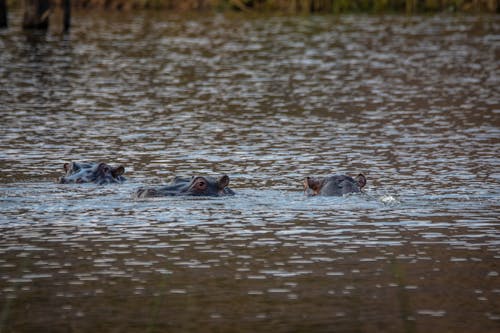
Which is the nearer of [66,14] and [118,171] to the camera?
[118,171]

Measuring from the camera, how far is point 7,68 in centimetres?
2672

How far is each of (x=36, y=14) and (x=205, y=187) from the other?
2579cm

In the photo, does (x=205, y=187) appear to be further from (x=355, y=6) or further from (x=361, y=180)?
(x=355, y=6)

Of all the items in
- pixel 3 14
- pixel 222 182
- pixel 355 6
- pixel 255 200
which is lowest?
pixel 355 6

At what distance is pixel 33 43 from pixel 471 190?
880 inches

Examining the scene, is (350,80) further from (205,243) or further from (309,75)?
(205,243)

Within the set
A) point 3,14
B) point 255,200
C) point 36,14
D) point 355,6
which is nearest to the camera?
point 255,200

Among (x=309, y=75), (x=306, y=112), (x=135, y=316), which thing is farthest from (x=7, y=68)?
(x=135, y=316)

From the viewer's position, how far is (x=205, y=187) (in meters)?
12.0

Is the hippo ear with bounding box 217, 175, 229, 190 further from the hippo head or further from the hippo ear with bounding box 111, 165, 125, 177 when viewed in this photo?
the hippo ear with bounding box 111, 165, 125, 177

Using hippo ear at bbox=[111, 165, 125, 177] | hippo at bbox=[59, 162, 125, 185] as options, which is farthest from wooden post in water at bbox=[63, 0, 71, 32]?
hippo ear at bbox=[111, 165, 125, 177]

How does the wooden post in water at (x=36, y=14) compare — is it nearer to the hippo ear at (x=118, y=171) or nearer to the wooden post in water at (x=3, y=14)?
the wooden post in water at (x=3, y=14)

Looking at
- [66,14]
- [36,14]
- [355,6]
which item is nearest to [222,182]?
[66,14]

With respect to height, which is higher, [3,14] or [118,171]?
[118,171]
